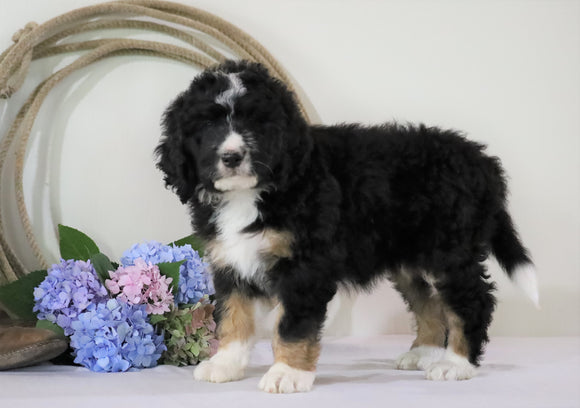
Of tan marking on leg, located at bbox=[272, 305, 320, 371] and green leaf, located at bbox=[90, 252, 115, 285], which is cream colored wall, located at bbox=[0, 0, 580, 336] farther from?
tan marking on leg, located at bbox=[272, 305, 320, 371]

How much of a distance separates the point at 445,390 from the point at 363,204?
745 millimetres

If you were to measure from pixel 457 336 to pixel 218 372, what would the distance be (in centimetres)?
96

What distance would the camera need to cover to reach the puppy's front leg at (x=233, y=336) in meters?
2.92

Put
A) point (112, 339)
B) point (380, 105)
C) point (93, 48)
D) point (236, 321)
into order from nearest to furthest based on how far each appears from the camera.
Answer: point (236, 321) → point (112, 339) → point (93, 48) → point (380, 105)

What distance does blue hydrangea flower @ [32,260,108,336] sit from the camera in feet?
10.9

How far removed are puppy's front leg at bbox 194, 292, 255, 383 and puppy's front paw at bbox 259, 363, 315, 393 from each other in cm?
27

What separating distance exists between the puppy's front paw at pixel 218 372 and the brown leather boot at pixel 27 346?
25.7 inches

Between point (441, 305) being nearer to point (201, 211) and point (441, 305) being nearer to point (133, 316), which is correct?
point (201, 211)

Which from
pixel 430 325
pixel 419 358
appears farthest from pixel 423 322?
pixel 419 358

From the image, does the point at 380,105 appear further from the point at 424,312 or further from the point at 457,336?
the point at 457,336

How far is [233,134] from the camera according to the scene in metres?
2.63

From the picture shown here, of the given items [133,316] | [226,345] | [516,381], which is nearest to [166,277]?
[133,316]

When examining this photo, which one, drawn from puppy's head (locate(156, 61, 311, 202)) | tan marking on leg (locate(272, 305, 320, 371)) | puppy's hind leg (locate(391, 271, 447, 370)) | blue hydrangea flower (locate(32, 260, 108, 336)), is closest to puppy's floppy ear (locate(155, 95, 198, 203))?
puppy's head (locate(156, 61, 311, 202))

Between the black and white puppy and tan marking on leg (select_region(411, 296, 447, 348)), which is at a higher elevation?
the black and white puppy
